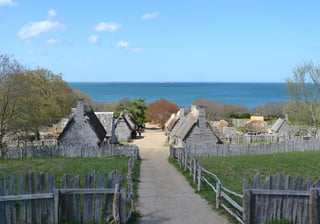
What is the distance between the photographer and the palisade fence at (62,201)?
11945 millimetres

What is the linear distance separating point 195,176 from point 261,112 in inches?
2993

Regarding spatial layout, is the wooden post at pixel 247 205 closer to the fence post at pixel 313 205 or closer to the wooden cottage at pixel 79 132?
the fence post at pixel 313 205

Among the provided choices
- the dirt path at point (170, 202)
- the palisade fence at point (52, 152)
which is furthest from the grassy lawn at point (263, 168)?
the palisade fence at point (52, 152)

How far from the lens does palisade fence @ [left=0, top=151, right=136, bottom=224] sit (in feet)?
39.2

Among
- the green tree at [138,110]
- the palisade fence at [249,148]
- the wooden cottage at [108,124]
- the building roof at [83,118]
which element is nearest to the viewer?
the palisade fence at [249,148]

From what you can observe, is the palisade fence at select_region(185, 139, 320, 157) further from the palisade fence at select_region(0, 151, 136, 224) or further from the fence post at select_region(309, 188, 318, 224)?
the fence post at select_region(309, 188, 318, 224)

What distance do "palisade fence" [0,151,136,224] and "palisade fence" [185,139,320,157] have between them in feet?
73.9

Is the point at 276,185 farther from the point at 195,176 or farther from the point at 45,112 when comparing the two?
the point at 45,112

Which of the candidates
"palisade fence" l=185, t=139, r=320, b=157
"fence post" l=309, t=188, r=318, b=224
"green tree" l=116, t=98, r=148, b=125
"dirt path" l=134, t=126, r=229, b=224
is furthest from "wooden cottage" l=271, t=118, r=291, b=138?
"fence post" l=309, t=188, r=318, b=224

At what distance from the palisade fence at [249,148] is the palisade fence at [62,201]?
22.5m

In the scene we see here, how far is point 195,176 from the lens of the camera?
2097cm

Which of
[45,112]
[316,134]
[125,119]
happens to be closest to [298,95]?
[316,134]

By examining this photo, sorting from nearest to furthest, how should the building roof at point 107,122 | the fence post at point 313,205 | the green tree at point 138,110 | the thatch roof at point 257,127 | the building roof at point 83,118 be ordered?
the fence post at point 313,205 → the building roof at point 83,118 → the building roof at point 107,122 → the thatch roof at point 257,127 → the green tree at point 138,110

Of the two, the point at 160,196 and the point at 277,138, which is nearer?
the point at 160,196
